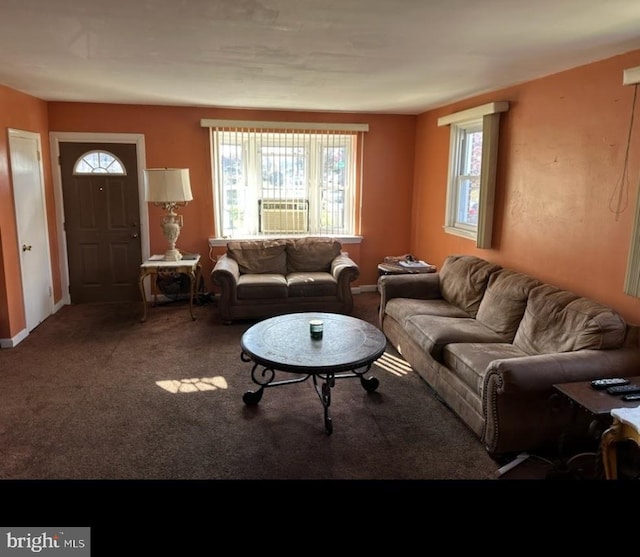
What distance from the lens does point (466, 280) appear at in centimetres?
418

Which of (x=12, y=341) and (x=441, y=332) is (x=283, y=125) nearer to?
(x=441, y=332)

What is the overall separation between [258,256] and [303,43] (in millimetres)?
3024

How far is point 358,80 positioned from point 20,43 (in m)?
2.34

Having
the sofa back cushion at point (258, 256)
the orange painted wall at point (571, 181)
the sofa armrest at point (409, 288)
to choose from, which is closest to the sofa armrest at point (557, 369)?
the orange painted wall at point (571, 181)

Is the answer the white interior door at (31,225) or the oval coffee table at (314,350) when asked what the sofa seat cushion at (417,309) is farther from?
the white interior door at (31,225)

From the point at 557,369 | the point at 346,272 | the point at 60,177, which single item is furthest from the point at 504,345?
the point at 60,177

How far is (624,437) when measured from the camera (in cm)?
212

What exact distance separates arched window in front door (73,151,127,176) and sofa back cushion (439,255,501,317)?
12.3ft

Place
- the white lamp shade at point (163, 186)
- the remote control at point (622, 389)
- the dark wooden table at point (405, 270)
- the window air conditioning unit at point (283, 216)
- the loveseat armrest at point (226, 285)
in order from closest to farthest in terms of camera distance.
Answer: the remote control at point (622, 389)
the loveseat armrest at point (226, 285)
the white lamp shade at point (163, 186)
the dark wooden table at point (405, 270)
the window air conditioning unit at point (283, 216)

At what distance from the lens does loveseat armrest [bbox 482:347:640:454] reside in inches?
98.4

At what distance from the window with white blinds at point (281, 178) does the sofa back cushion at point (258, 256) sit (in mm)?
420

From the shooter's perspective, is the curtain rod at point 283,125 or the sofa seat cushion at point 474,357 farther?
the curtain rod at point 283,125

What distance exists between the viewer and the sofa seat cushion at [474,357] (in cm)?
289

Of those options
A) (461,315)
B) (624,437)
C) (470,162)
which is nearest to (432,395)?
(461,315)
